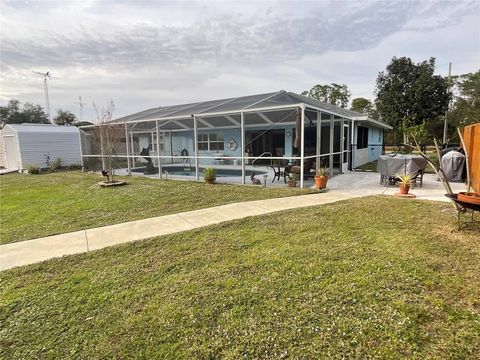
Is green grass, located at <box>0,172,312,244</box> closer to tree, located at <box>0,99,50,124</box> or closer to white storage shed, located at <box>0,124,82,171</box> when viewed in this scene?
white storage shed, located at <box>0,124,82,171</box>

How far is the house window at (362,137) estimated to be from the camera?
51.7 ft

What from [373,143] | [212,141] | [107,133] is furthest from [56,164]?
[373,143]

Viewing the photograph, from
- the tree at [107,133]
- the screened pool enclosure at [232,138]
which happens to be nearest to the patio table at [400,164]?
the screened pool enclosure at [232,138]

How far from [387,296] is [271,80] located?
20.5 m

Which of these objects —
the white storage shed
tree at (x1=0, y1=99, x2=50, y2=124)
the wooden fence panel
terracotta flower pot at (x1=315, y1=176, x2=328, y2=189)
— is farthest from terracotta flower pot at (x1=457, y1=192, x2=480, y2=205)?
tree at (x1=0, y1=99, x2=50, y2=124)

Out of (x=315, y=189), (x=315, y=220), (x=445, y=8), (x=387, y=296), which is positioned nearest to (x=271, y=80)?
(x=445, y=8)

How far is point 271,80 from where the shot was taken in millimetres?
21203

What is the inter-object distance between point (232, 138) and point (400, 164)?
10.5 meters

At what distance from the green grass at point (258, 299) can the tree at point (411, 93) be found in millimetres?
19577

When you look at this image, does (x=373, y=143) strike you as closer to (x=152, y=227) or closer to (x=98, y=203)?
(x=98, y=203)

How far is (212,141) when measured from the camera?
1792 cm

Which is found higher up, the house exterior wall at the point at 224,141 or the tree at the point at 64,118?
the tree at the point at 64,118

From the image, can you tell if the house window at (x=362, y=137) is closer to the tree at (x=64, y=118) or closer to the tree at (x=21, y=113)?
the tree at (x=64, y=118)

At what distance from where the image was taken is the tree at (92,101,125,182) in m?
11.1
